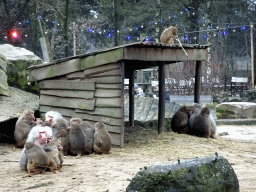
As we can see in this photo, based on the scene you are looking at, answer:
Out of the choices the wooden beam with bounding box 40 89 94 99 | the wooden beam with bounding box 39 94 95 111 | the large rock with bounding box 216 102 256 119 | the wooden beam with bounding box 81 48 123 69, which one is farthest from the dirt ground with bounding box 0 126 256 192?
the large rock with bounding box 216 102 256 119

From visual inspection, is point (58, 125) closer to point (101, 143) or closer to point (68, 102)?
point (101, 143)

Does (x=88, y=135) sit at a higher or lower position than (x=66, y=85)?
lower

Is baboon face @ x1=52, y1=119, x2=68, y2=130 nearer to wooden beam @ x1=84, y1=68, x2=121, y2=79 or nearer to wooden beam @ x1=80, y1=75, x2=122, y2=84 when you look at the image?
wooden beam @ x1=80, y1=75, x2=122, y2=84

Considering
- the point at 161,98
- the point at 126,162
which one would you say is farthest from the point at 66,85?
the point at 126,162

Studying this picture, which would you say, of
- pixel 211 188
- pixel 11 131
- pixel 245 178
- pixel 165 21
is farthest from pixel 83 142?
pixel 165 21

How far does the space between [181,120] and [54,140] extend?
4.56 metres

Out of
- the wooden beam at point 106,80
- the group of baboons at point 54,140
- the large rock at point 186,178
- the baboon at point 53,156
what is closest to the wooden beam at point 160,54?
the wooden beam at point 106,80

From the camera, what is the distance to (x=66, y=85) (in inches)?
371

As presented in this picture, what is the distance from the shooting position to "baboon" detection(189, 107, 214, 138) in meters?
9.53

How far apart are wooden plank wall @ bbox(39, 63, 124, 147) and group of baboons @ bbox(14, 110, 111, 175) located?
0.71 meters

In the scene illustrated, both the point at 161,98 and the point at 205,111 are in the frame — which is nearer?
A: the point at 161,98

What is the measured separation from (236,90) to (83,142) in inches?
733

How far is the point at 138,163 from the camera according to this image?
246 inches

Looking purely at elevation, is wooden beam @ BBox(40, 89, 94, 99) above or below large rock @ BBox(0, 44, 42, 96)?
below
